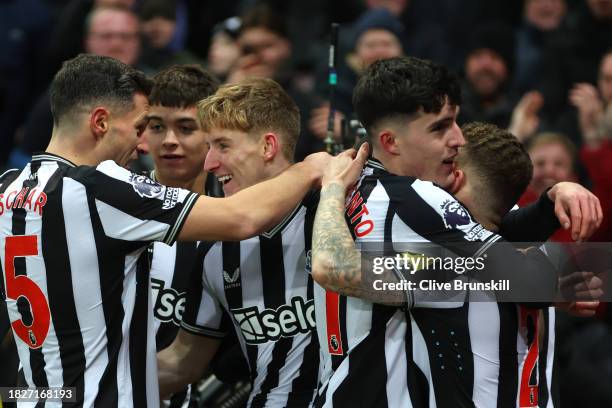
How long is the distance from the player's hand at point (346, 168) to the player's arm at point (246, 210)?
0.52ft

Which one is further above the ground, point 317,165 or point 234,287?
point 317,165

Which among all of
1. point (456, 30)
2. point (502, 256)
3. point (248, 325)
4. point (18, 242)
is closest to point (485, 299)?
point (502, 256)

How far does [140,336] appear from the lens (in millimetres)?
4734

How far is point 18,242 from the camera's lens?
4.60 m

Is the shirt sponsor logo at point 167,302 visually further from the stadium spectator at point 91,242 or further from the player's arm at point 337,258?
the player's arm at point 337,258

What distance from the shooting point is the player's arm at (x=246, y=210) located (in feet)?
14.9

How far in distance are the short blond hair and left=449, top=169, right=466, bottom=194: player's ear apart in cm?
77

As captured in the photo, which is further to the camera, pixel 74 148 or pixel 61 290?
pixel 74 148

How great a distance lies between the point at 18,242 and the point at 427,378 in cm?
180

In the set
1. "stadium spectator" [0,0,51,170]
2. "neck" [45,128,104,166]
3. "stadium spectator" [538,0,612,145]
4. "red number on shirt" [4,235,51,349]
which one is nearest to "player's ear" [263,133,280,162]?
"neck" [45,128,104,166]

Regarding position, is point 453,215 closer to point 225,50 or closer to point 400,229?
point 400,229

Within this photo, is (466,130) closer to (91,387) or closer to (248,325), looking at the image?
(248,325)

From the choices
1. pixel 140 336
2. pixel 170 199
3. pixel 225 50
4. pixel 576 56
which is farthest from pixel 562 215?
pixel 225 50

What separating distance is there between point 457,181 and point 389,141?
0.38 metres
